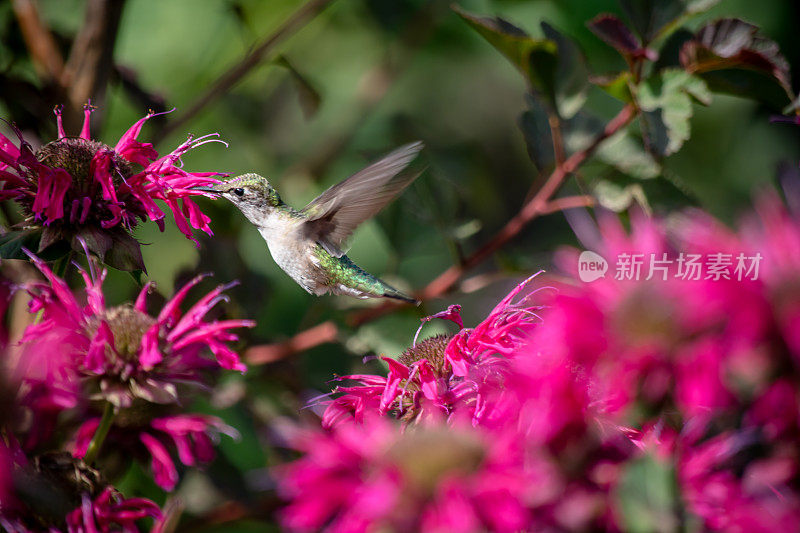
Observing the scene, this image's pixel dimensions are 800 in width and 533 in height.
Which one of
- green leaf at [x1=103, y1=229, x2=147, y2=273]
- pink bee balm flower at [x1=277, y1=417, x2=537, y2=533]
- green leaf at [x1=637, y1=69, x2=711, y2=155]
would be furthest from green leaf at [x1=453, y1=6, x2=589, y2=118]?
pink bee balm flower at [x1=277, y1=417, x2=537, y2=533]

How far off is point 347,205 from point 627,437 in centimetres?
52

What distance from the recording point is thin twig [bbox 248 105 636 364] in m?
1.02

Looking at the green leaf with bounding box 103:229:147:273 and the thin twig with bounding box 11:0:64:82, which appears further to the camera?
the thin twig with bounding box 11:0:64:82

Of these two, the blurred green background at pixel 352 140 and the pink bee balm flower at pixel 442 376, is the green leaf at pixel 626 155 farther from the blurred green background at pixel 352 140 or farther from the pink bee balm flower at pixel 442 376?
the pink bee balm flower at pixel 442 376

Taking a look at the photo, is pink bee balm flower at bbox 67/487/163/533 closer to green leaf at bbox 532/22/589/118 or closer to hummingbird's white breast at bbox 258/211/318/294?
hummingbird's white breast at bbox 258/211/318/294

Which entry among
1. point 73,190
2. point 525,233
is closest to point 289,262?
point 73,190

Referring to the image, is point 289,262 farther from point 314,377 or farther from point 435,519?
point 435,519

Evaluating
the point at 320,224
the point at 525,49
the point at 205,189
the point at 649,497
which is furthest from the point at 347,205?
the point at 649,497

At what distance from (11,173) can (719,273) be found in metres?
0.63

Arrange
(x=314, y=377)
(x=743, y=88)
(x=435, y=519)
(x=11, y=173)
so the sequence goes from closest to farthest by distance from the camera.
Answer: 1. (x=435, y=519)
2. (x=11, y=173)
3. (x=743, y=88)
4. (x=314, y=377)

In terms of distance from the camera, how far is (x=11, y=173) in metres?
0.78

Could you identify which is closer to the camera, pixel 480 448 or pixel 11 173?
pixel 480 448

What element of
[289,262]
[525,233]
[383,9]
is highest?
[383,9]

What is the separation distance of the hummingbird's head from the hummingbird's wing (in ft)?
0.17
